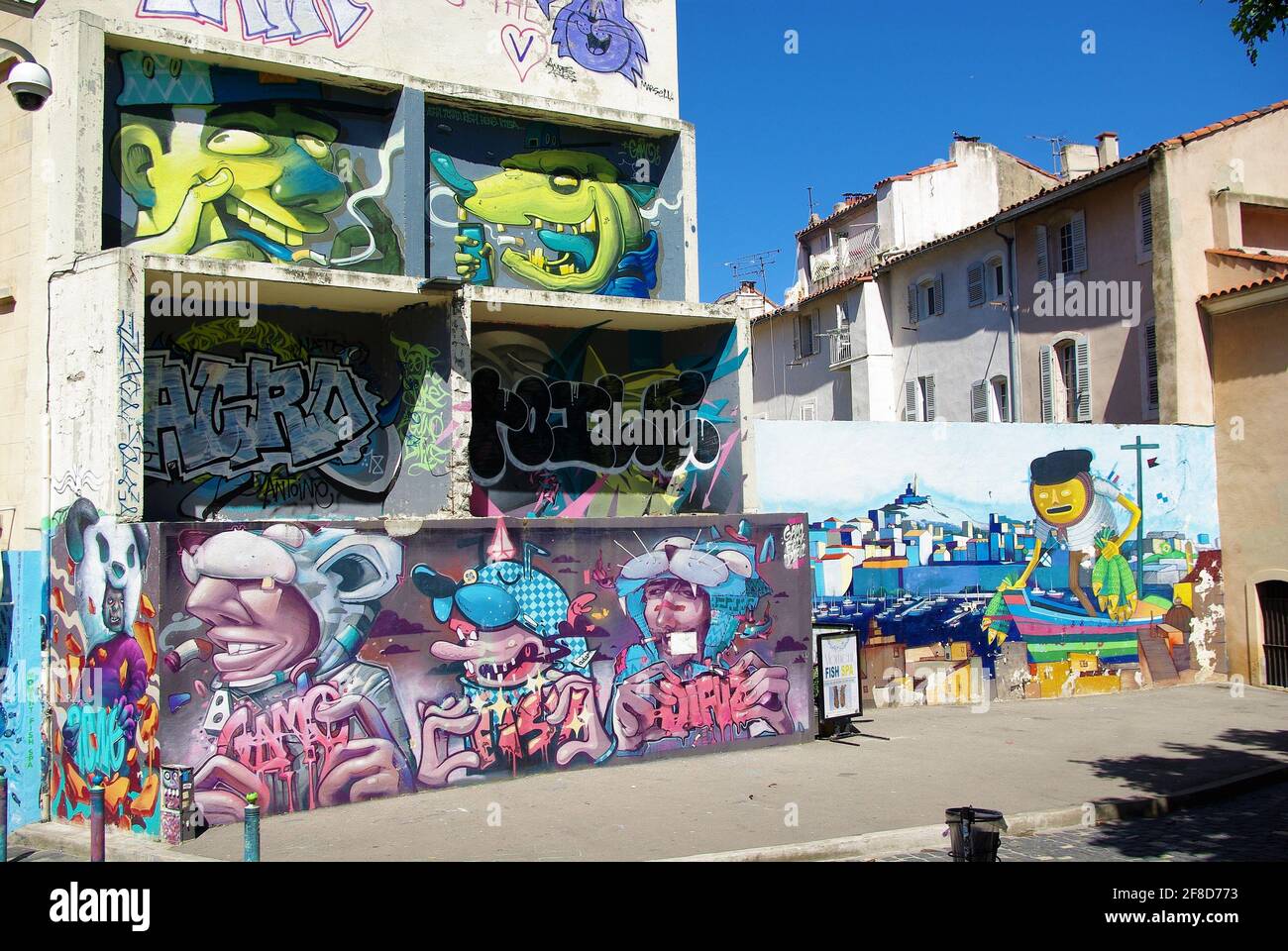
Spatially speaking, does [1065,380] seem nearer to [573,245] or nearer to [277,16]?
[573,245]

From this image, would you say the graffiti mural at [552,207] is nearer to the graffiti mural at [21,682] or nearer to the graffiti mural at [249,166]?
the graffiti mural at [249,166]

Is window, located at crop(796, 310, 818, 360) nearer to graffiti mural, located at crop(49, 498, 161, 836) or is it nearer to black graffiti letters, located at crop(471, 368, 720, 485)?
black graffiti letters, located at crop(471, 368, 720, 485)

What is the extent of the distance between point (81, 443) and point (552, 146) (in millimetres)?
6812

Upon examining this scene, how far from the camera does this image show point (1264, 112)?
21.8 metres

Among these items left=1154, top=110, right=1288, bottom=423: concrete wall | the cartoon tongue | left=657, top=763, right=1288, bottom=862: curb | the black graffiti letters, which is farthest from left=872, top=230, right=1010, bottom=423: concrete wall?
left=657, top=763, right=1288, bottom=862: curb

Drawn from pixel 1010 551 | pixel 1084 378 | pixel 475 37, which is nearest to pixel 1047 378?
pixel 1084 378

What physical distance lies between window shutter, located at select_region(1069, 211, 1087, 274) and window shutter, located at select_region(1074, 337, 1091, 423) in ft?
4.56

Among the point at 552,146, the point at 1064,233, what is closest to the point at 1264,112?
the point at 1064,233

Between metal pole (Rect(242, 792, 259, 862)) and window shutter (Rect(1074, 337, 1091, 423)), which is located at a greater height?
window shutter (Rect(1074, 337, 1091, 423))

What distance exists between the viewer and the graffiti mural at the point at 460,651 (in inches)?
430

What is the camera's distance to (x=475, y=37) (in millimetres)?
14586

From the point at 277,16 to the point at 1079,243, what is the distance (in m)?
15.8

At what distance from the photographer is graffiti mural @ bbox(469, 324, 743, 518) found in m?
14.8
